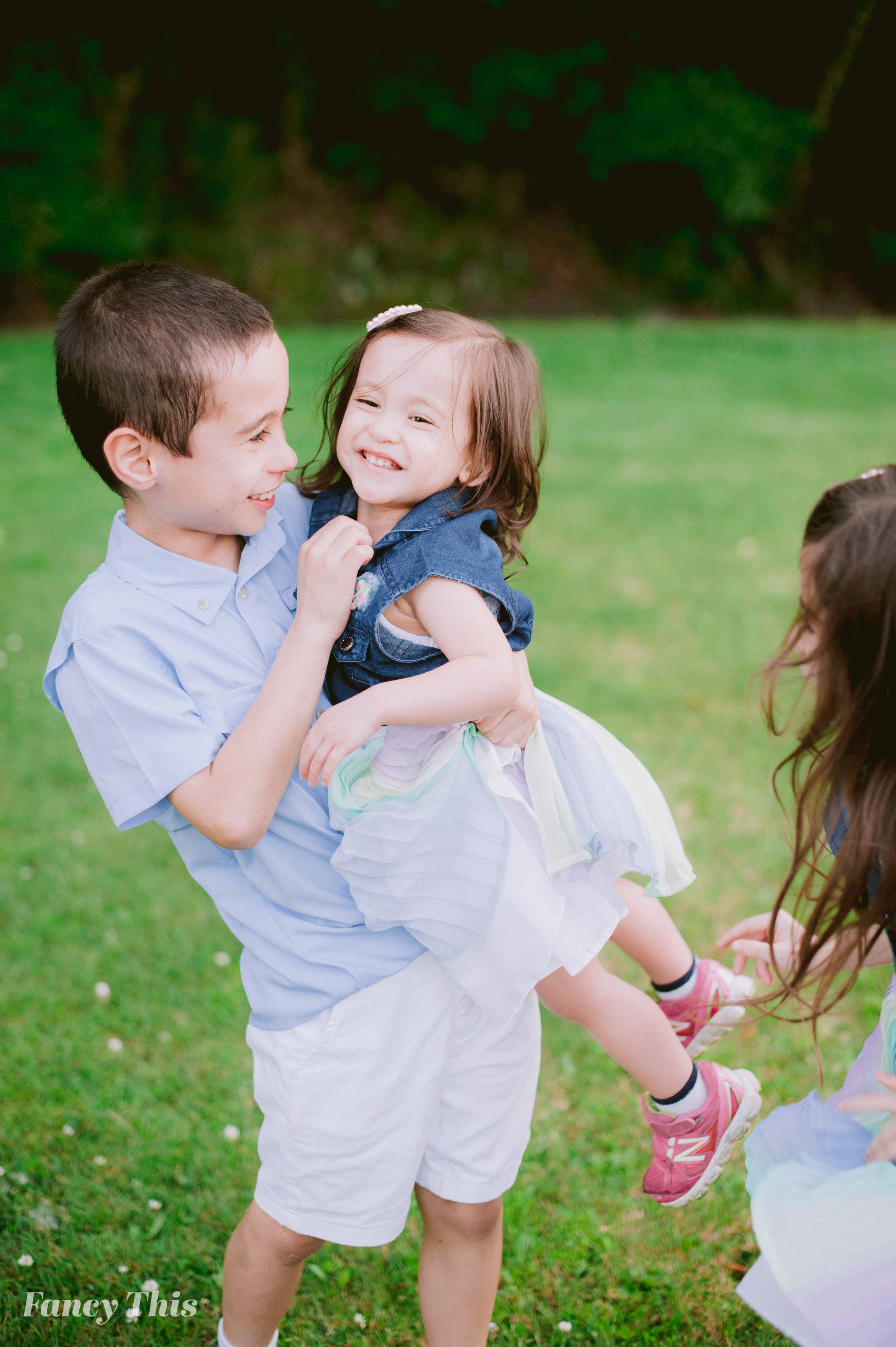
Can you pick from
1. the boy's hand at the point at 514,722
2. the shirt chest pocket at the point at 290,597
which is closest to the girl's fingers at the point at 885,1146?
the boy's hand at the point at 514,722

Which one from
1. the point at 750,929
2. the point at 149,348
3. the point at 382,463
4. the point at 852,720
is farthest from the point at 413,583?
the point at 750,929

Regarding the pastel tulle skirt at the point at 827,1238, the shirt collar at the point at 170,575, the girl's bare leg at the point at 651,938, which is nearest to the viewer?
the pastel tulle skirt at the point at 827,1238

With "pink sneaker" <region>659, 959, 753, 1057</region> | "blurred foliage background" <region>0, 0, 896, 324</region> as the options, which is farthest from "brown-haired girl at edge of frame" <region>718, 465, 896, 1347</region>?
"blurred foliage background" <region>0, 0, 896, 324</region>

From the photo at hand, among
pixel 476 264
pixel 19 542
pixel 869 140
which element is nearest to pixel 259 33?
pixel 476 264

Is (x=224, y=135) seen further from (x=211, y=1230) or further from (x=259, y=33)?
(x=211, y=1230)

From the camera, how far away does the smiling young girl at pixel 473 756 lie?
160cm

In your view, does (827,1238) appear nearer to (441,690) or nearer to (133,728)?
(441,690)

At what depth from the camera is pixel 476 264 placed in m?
17.0

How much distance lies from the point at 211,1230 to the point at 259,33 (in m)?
17.4

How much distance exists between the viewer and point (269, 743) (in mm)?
1520

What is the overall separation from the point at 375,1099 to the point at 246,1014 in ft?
4.73

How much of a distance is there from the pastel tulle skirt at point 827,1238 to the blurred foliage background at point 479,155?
14.6m

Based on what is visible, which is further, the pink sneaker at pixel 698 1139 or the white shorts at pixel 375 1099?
the pink sneaker at pixel 698 1139

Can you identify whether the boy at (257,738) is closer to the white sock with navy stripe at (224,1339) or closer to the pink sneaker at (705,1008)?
the white sock with navy stripe at (224,1339)
